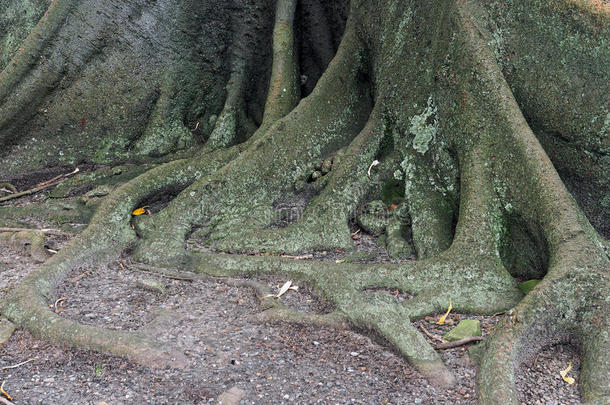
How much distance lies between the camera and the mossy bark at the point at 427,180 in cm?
312

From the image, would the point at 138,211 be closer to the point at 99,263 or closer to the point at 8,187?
the point at 99,263

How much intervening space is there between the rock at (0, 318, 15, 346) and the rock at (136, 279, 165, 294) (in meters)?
0.83

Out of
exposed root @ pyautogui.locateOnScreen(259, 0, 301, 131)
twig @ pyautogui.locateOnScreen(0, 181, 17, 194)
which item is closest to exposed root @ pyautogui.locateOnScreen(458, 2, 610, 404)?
exposed root @ pyautogui.locateOnScreen(259, 0, 301, 131)

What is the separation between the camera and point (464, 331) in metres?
3.21

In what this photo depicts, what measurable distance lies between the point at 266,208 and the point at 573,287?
253 cm

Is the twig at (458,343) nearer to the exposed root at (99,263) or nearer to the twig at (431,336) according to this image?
the twig at (431,336)

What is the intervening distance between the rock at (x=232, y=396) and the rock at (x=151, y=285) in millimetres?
1291

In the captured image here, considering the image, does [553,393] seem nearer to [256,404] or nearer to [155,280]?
[256,404]

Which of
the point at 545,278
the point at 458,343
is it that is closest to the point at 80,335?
the point at 458,343

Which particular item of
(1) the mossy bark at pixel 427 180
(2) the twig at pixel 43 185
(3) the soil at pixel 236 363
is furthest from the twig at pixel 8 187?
(3) the soil at pixel 236 363

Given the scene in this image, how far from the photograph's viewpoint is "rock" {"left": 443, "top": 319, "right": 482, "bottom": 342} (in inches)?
126

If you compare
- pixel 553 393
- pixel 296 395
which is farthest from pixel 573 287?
pixel 296 395

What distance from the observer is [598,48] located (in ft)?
13.2

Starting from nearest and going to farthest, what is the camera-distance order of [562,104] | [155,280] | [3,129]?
[155,280] < [562,104] < [3,129]
